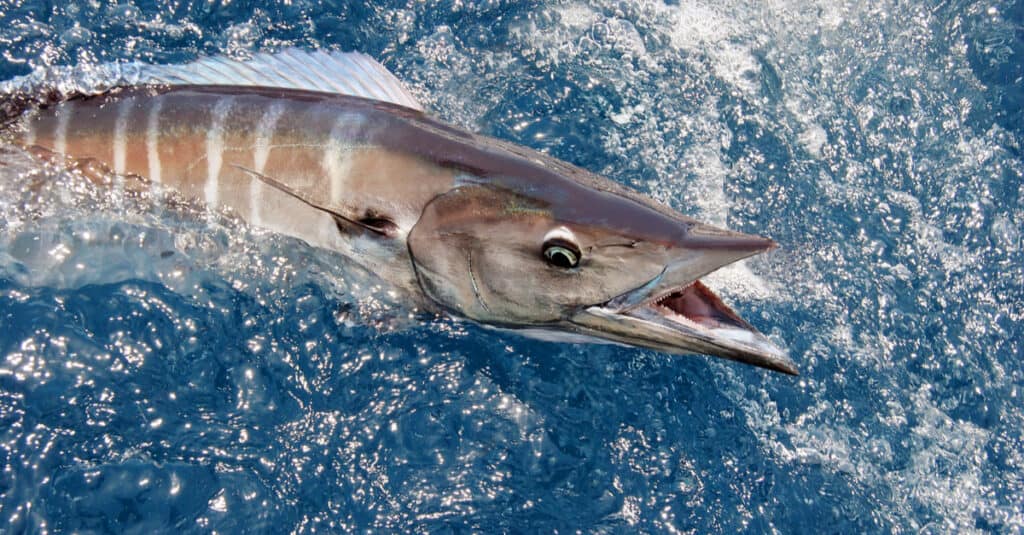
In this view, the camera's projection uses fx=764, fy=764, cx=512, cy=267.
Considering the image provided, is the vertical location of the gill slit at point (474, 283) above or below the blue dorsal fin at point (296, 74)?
below

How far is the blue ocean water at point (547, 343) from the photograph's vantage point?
272cm

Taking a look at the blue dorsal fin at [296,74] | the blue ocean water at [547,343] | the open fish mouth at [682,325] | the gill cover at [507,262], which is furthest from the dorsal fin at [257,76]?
the open fish mouth at [682,325]

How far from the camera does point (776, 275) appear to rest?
141 inches

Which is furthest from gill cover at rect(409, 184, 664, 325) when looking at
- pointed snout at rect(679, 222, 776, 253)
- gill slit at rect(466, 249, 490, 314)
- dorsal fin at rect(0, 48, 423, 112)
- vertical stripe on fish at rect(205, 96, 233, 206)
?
vertical stripe on fish at rect(205, 96, 233, 206)

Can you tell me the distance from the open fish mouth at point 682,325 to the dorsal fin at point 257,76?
1076 mm

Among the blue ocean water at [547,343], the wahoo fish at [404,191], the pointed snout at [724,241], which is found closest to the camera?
the pointed snout at [724,241]

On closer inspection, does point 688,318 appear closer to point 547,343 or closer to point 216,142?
point 547,343

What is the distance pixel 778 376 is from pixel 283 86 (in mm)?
2328

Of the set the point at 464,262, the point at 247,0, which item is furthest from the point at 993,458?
the point at 247,0

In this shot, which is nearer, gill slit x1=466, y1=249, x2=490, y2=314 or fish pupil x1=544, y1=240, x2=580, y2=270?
fish pupil x1=544, y1=240, x2=580, y2=270

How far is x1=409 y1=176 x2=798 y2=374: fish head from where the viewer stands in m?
2.14

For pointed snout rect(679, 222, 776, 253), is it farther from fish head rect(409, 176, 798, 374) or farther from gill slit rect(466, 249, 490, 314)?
gill slit rect(466, 249, 490, 314)

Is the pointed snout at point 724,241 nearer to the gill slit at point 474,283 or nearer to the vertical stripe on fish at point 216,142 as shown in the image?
the gill slit at point 474,283

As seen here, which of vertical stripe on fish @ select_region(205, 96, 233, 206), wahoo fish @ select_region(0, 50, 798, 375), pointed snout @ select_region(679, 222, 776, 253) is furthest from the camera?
vertical stripe on fish @ select_region(205, 96, 233, 206)
